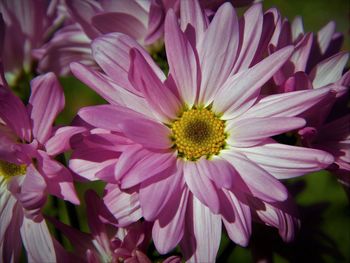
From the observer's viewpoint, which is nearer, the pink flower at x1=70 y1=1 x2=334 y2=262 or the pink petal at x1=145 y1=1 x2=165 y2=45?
the pink flower at x1=70 y1=1 x2=334 y2=262

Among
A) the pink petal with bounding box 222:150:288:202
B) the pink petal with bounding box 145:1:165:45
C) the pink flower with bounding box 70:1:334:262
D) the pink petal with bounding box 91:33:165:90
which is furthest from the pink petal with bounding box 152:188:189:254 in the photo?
the pink petal with bounding box 145:1:165:45

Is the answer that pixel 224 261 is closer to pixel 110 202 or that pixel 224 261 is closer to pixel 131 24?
pixel 110 202

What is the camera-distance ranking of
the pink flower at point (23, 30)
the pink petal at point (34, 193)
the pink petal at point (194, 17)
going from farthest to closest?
the pink flower at point (23, 30)
the pink petal at point (194, 17)
the pink petal at point (34, 193)

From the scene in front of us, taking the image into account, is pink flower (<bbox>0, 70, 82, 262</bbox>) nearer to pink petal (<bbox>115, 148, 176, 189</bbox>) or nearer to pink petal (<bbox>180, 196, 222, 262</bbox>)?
pink petal (<bbox>115, 148, 176, 189</bbox>)

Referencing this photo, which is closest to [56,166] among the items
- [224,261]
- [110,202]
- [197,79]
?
[110,202]

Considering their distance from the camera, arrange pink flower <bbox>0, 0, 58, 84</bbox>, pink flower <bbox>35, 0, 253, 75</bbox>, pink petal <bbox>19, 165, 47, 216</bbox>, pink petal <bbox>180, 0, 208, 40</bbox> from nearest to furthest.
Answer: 1. pink petal <bbox>19, 165, 47, 216</bbox>
2. pink petal <bbox>180, 0, 208, 40</bbox>
3. pink flower <bbox>35, 0, 253, 75</bbox>
4. pink flower <bbox>0, 0, 58, 84</bbox>

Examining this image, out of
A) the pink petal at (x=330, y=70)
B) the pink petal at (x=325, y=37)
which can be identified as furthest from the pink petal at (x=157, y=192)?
the pink petal at (x=325, y=37)

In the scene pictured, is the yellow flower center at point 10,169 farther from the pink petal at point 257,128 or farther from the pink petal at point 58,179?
the pink petal at point 257,128
